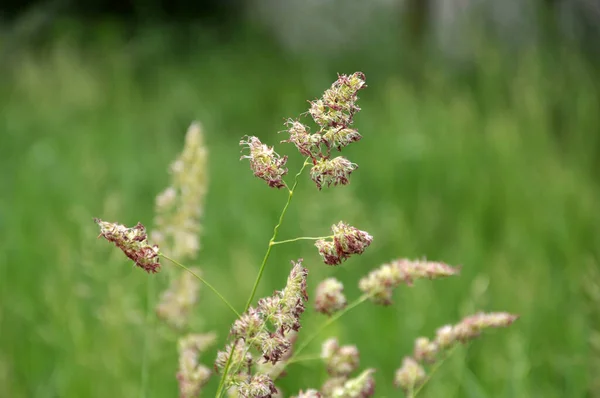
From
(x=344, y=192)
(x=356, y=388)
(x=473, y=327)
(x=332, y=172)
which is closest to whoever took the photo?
(x=332, y=172)

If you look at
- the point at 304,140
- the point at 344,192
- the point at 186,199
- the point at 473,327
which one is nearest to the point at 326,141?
the point at 304,140

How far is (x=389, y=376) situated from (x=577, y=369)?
0.53 meters

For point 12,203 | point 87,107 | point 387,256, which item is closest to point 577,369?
point 387,256

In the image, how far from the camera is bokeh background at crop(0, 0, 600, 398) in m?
2.32

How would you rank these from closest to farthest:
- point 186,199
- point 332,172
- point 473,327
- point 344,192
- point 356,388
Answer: point 332,172 → point 356,388 → point 473,327 → point 186,199 → point 344,192

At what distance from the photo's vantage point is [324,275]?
8.75ft

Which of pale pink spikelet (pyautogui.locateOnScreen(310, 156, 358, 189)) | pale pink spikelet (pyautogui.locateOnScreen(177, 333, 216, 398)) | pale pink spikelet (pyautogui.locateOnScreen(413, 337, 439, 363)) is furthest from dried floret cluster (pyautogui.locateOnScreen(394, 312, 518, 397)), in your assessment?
pale pink spikelet (pyautogui.locateOnScreen(310, 156, 358, 189))

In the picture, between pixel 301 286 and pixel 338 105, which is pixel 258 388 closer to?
pixel 301 286

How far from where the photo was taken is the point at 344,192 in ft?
11.0

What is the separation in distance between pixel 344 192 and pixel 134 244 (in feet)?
8.06

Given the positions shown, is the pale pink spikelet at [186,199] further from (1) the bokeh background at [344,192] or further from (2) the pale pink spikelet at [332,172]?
(2) the pale pink spikelet at [332,172]

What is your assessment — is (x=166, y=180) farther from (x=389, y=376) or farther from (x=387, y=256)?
(x=389, y=376)

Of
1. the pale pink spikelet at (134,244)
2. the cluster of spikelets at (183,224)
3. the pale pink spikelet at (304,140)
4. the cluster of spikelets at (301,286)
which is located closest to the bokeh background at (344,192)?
the cluster of spikelets at (183,224)

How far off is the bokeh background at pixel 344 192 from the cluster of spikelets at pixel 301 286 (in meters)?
0.37
